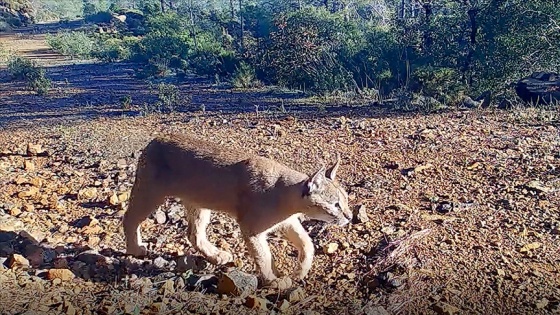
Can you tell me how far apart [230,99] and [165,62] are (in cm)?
845

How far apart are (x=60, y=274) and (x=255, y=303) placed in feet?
4.92

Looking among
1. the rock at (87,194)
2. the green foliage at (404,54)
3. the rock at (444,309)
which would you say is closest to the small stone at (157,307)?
the rock at (444,309)

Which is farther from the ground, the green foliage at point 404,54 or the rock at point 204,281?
the green foliage at point 404,54

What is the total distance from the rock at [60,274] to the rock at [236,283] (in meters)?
1.13

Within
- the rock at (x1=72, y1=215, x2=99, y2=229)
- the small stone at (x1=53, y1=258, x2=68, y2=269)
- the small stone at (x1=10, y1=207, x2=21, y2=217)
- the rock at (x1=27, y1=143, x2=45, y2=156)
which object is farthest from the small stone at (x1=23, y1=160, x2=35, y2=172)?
the small stone at (x1=53, y1=258, x2=68, y2=269)

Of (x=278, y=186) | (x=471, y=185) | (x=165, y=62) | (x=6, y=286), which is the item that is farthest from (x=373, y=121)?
(x=165, y=62)

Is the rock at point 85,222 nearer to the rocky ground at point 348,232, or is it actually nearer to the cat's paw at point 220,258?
the rocky ground at point 348,232

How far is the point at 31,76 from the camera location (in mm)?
16734

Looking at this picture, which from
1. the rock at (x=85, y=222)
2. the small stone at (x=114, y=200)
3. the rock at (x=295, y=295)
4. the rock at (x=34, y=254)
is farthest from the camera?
the small stone at (x=114, y=200)

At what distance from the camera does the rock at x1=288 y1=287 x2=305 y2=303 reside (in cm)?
384

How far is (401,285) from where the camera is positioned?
13.1 ft

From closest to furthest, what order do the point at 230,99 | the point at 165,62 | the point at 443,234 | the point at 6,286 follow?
the point at 6,286, the point at 443,234, the point at 230,99, the point at 165,62

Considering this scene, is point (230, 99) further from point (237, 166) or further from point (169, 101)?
point (237, 166)

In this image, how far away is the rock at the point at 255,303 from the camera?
3723mm
